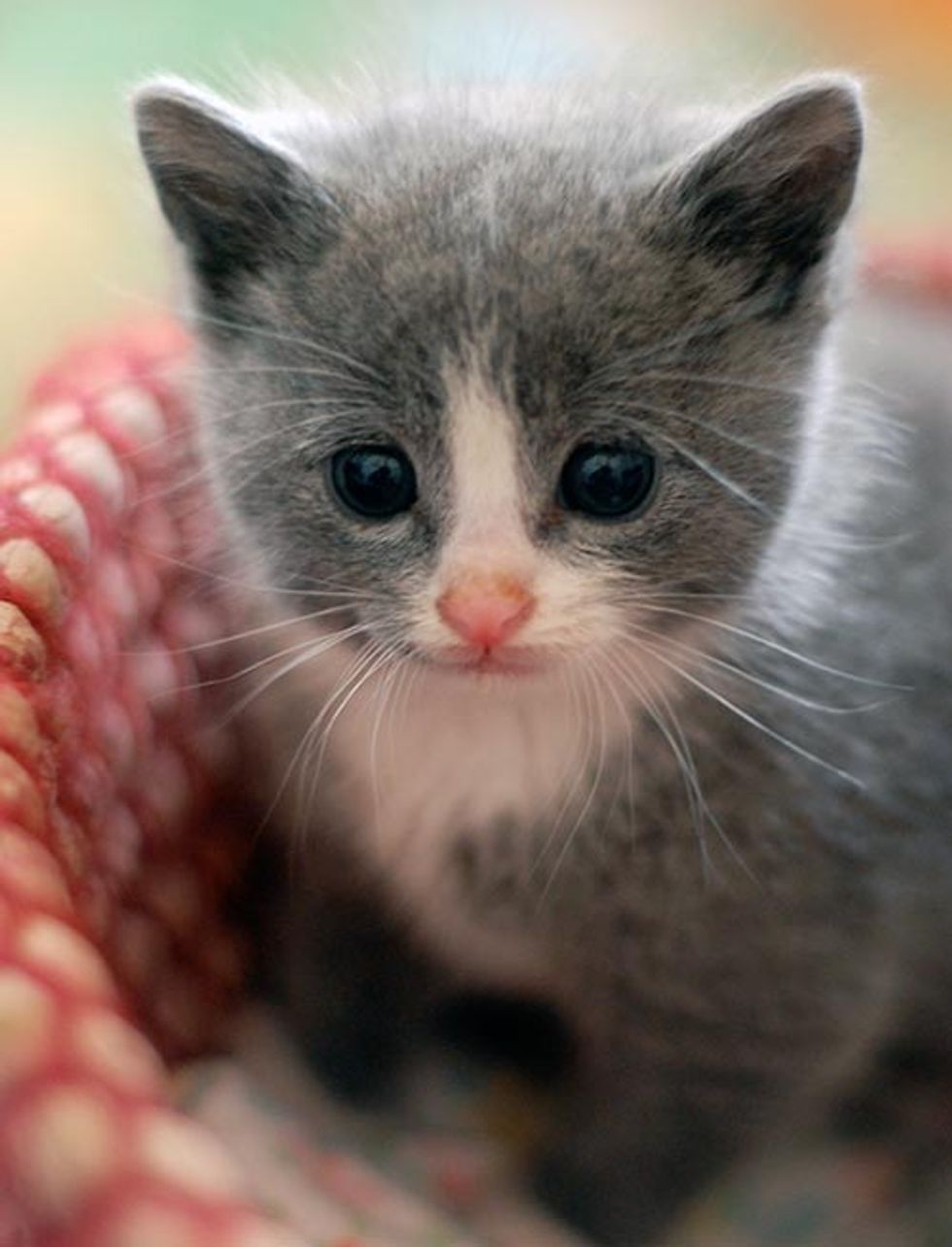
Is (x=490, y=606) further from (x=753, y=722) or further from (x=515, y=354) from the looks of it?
(x=753, y=722)

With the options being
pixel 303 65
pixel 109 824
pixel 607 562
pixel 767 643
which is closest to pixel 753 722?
pixel 767 643

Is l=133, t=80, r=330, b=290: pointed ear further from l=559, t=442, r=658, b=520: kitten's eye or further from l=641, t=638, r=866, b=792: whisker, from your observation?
l=641, t=638, r=866, b=792: whisker

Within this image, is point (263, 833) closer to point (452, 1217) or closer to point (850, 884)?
point (452, 1217)

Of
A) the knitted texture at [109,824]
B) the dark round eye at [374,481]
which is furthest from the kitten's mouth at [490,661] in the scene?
the knitted texture at [109,824]

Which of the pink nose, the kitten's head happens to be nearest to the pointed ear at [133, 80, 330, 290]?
the kitten's head

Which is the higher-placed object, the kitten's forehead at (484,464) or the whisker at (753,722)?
the kitten's forehead at (484,464)

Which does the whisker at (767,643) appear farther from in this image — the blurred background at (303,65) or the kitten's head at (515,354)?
the blurred background at (303,65)
